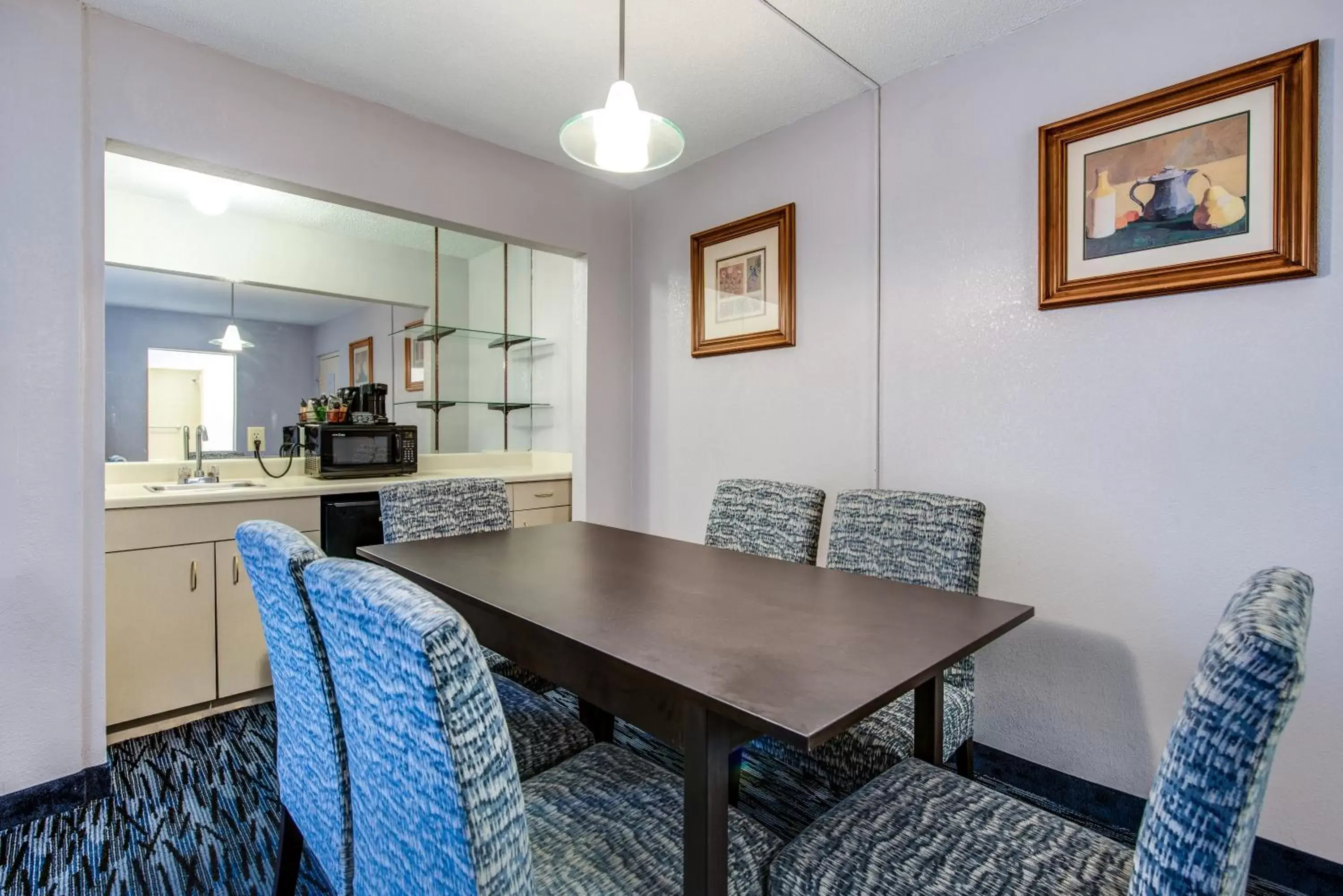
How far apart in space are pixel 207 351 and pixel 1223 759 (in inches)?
→ 155

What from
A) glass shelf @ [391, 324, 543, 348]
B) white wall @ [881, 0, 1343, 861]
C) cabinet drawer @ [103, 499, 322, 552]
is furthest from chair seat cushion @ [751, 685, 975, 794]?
glass shelf @ [391, 324, 543, 348]

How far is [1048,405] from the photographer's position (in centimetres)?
204

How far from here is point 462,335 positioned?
3941mm

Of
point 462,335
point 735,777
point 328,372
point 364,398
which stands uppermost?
point 462,335

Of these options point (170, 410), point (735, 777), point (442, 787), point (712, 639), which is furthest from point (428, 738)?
point (170, 410)

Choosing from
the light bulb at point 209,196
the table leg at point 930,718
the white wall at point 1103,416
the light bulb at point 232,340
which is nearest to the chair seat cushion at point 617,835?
the table leg at point 930,718

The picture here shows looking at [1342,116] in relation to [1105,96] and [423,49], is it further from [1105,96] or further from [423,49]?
[423,49]

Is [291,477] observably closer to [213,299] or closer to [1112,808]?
[213,299]

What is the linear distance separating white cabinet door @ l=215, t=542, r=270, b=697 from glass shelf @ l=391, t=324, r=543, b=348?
66.3 inches

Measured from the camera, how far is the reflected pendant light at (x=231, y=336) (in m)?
3.23

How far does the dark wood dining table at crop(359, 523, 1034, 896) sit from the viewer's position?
911 mm

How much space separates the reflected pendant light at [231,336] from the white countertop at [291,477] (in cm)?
60

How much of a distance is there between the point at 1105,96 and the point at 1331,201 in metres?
0.66

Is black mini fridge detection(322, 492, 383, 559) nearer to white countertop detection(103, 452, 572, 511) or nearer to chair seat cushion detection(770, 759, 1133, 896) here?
white countertop detection(103, 452, 572, 511)
